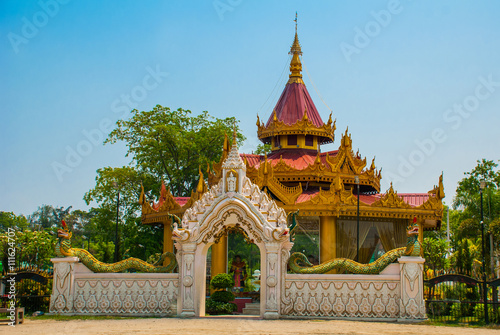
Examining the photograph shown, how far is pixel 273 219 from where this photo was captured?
18.8 meters

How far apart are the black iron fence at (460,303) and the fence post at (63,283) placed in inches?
→ 423

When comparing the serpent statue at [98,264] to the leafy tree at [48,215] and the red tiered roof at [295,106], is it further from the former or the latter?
the leafy tree at [48,215]

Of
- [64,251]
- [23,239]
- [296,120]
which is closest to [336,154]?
[296,120]

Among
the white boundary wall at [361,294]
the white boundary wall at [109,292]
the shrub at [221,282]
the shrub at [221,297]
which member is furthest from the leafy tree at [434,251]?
the white boundary wall at [109,292]

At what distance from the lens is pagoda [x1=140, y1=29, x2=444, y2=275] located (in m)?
26.1

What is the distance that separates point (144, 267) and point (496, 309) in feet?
34.4

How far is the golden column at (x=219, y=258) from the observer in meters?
26.7

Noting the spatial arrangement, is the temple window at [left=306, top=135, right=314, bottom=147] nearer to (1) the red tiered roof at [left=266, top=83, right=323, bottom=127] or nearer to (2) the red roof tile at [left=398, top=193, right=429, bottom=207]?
(1) the red tiered roof at [left=266, top=83, right=323, bottom=127]

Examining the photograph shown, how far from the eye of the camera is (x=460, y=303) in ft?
64.3

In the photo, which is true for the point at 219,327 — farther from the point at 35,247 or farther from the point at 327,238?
the point at 35,247

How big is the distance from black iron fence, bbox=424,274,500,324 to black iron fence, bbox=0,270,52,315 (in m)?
12.2

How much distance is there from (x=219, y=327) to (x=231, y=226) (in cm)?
371

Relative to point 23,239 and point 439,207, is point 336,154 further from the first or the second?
point 23,239

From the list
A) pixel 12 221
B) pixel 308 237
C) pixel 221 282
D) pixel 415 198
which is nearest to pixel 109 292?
pixel 221 282
